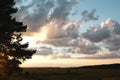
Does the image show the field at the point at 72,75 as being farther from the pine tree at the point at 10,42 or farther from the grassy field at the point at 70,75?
the pine tree at the point at 10,42

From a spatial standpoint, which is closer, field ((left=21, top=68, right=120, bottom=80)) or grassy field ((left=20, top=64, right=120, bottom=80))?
grassy field ((left=20, top=64, right=120, bottom=80))

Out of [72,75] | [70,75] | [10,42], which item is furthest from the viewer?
[70,75]

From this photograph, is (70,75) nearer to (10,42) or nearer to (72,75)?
(72,75)

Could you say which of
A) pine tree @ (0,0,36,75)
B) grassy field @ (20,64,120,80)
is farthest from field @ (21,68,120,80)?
pine tree @ (0,0,36,75)

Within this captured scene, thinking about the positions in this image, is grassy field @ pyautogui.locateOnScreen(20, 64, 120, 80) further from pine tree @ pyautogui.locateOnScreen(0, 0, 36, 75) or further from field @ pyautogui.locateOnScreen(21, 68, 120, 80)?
pine tree @ pyautogui.locateOnScreen(0, 0, 36, 75)

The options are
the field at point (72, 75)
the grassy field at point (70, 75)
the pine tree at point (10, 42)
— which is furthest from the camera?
the field at point (72, 75)

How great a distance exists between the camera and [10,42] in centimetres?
4712

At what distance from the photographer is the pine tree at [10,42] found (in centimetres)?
4578

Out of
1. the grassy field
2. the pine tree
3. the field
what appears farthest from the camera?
the field

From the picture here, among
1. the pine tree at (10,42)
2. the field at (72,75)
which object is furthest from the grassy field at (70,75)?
the pine tree at (10,42)

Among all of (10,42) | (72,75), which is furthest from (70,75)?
(10,42)

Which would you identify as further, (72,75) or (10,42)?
(72,75)

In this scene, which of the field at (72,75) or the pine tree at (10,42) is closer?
the pine tree at (10,42)

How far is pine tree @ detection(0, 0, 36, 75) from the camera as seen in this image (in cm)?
4578
